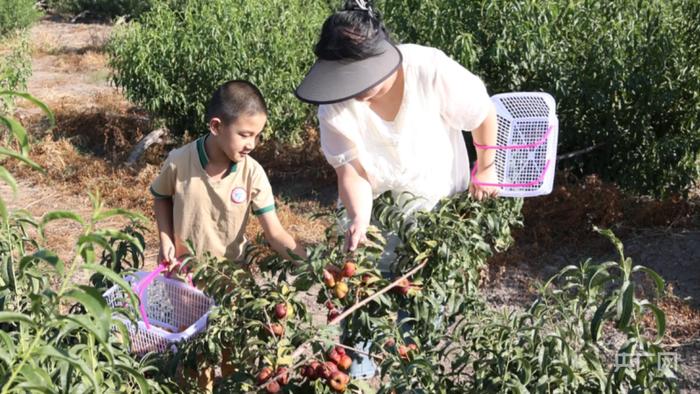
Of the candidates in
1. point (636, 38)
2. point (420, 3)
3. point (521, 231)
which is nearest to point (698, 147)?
point (636, 38)

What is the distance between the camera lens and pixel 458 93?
2.79 m

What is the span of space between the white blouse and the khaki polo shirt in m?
0.35

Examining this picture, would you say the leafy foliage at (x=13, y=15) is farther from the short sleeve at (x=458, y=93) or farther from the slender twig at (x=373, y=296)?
the slender twig at (x=373, y=296)

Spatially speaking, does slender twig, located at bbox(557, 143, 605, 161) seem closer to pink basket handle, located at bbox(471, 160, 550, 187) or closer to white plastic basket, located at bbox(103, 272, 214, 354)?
pink basket handle, located at bbox(471, 160, 550, 187)

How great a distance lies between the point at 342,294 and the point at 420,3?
144 inches

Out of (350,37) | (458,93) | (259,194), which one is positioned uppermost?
(350,37)

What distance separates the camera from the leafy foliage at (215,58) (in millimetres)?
6391

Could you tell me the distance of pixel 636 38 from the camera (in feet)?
16.6

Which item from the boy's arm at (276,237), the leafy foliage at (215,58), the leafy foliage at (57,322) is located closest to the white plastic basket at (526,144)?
the boy's arm at (276,237)

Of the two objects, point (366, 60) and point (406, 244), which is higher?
point (366, 60)

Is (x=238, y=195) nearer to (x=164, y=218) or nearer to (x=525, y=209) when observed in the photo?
(x=164, y=218)

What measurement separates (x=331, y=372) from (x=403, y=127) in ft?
2.89

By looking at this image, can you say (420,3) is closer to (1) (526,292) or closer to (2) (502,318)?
(1) (526,292)

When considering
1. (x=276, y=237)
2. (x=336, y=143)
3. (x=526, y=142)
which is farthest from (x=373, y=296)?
(x=526, y=142)
